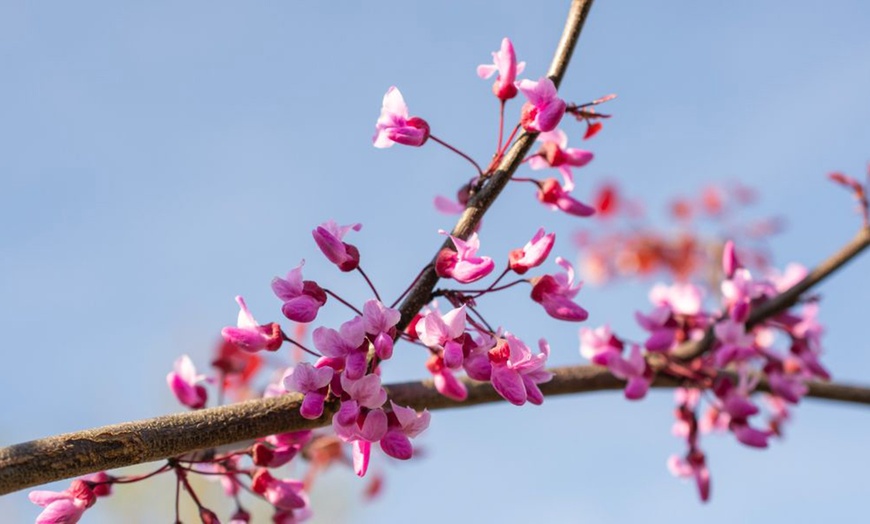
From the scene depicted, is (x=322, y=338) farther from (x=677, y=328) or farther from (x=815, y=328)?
(x=815, y=328)

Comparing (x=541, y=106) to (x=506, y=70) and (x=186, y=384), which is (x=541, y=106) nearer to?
(x=506, y=70)

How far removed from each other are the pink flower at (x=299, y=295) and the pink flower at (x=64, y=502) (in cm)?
63

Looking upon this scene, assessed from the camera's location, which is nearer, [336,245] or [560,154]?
[336,245]

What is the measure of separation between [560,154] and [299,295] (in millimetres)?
881

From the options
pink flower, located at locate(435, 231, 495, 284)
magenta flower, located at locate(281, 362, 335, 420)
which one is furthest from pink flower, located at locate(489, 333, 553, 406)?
magenta flower, located at locate(281, 362, 335, 420)

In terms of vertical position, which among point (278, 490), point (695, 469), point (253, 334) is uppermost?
point (253, 334)

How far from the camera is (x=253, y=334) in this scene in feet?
7.02

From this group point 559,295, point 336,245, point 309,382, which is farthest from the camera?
point 559,295

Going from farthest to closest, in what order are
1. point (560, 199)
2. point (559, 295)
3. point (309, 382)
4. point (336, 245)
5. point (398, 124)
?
1. point (560, 199)
2. point (398, 124)
3. point (559, 295)
4. point (336, 245)
5. point (309, 382)

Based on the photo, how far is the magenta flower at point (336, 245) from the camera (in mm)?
2117

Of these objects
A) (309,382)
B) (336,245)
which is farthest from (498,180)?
(309,382)

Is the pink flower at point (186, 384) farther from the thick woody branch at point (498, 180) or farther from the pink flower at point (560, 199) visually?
the pink flower at point (560, 199)

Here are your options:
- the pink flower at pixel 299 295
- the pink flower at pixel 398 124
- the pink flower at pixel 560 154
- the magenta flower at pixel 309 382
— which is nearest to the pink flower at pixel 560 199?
the pink flower at pixel 560 154

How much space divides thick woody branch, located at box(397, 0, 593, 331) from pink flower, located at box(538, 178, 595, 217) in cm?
24
